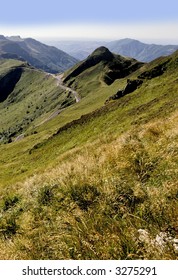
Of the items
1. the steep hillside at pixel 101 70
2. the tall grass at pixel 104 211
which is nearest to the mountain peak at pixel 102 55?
the steep hillside at pixel 101 70

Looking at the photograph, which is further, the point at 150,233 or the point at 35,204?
the point at 35,204

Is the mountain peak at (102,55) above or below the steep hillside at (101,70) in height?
above

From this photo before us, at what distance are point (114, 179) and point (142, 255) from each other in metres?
3.29

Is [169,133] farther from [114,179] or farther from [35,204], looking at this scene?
[35,204]

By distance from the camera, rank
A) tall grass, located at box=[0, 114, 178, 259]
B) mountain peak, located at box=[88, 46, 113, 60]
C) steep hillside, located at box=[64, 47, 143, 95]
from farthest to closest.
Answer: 1. mountain peak, located at box=[88, 46, 113, 60]
2. steep hillside, located at box=[64, 47, 143, 95]
3. tall grass, located at box=[0, 114, 178, 259]

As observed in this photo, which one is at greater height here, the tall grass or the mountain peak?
the mountain peak

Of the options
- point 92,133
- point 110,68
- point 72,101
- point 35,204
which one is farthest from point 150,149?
point 110,68

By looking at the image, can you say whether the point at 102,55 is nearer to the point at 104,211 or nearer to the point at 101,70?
the point at 101,70

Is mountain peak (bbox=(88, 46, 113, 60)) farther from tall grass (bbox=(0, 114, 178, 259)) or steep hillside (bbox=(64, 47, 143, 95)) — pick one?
tall grass (bbox=(0, 114, 178, 259))

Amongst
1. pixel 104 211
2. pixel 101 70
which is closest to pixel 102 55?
pixel 101 70

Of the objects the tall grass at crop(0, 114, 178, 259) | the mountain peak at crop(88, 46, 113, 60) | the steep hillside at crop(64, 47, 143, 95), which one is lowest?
the tall grass at crop(0, 114, 178, 259)

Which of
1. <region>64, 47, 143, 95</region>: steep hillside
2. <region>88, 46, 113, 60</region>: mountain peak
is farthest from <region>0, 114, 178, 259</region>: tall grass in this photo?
<region>88, 46, 113, 60</region>: mountain peak

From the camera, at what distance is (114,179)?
8195mm

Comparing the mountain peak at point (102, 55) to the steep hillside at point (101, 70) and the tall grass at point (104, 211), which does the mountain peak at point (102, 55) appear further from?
the tall grass at point (104, 211)
